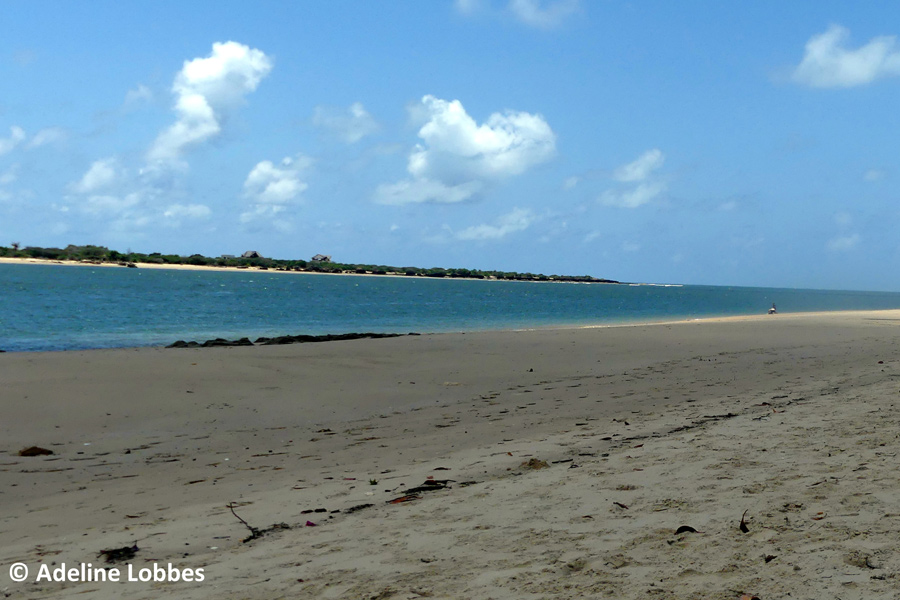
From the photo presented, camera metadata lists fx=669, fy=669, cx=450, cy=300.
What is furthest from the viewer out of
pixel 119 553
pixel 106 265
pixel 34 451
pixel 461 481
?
pixel 106 265

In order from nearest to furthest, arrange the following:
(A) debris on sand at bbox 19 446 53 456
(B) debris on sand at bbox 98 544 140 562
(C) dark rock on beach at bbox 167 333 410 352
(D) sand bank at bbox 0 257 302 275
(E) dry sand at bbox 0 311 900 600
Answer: (E) dry sand at bbox 0 311 900 600, (B) debris on sand at bbox 98 544 140 562, (A) debris on sand at bbox 19 446 53 456, (C) dark rock on beach at bbox 167 333 410 352, (D) sand bank at bbox 0 257 302 275

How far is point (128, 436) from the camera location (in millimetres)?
9281

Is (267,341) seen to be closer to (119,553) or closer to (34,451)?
(34,451)

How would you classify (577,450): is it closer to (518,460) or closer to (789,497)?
(518,460)

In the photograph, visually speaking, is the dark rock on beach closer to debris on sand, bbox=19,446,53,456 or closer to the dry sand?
the dry sand

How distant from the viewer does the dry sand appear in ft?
13.5

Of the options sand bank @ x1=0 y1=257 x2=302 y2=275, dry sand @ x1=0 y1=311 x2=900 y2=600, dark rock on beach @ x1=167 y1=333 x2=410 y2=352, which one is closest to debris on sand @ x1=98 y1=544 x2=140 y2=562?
dry sand @ x1=0 y1=311 x2=900 y2=600

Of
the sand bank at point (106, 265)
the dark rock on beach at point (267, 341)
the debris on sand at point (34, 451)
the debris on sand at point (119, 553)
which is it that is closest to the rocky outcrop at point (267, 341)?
the dark rock on beach at point (267, 341)

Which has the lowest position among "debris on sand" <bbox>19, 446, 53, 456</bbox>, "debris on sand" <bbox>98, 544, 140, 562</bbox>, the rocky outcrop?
"debris on sand" <bbox>19, 446, 53, 456</bbox>

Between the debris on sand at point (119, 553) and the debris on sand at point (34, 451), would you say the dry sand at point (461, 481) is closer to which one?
the debris on sand at point (119, 553)

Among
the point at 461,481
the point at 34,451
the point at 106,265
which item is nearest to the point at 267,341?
the point at 34,451

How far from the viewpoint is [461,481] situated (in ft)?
21.5

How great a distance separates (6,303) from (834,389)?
46800 millimetres

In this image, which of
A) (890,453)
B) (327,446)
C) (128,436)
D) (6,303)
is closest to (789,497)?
(890,453)
